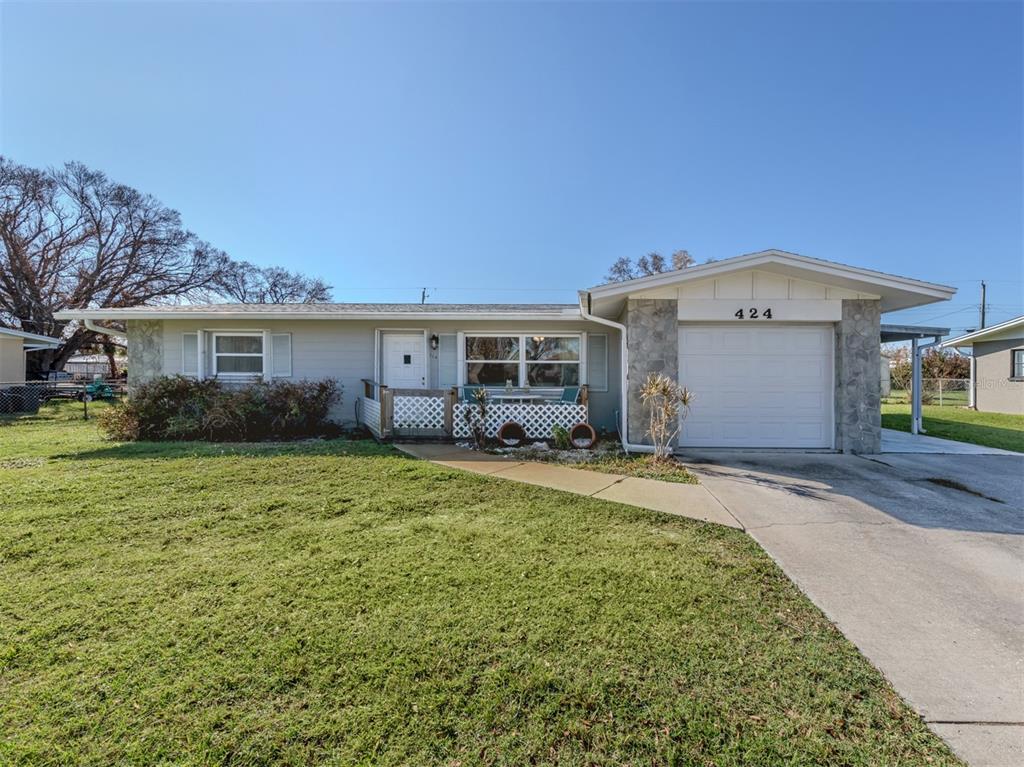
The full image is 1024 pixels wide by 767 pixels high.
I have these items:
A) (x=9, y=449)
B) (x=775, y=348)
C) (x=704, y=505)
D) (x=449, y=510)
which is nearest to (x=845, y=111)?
(x=775, y=348)

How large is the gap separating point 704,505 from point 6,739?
5130mm

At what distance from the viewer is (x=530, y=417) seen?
8867mm

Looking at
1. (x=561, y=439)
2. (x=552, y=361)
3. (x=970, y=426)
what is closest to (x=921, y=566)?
(x=561, y=439)

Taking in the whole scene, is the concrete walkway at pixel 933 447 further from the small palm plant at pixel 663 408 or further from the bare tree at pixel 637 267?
the bare tree at pixel 637 267

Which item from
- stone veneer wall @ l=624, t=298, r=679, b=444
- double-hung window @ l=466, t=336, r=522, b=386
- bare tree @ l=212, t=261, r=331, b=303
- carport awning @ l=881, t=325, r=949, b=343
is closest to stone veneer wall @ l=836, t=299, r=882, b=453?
stone veneer wall @ l=624, t=298, r=679, b=444

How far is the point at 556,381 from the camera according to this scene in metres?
10.3

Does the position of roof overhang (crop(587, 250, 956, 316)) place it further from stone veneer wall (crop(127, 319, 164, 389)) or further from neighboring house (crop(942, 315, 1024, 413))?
neighboring house (crop(942, 315, 1024, 413))

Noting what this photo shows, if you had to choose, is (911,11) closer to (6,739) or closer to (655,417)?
(655,417)

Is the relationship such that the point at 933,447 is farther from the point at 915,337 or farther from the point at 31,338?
the point at 31,338

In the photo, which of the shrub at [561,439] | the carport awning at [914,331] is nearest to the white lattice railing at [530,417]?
the shrub at [561,439]

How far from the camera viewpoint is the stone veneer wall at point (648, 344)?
295 inches

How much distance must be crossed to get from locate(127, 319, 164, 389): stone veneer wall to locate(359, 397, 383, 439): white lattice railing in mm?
4887

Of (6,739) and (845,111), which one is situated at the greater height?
(845,111)

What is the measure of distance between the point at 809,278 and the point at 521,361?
579cm
